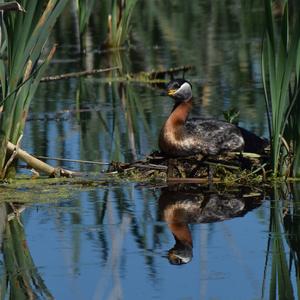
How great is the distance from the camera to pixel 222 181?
355 inches

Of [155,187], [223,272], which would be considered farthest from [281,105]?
[223,272]

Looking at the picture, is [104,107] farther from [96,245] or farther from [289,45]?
[96,245]

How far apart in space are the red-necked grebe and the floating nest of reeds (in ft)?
0.77

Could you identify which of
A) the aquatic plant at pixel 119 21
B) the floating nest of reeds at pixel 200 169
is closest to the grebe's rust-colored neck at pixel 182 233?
the floating nest of reeds at pixel 200 169

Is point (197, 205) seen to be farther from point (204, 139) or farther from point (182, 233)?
point (204, 139)

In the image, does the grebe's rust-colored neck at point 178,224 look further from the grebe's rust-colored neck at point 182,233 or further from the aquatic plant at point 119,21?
the aquatic plant at point 119,21

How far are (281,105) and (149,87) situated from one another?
6042mm

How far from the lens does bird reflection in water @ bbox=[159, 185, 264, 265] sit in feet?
25.5

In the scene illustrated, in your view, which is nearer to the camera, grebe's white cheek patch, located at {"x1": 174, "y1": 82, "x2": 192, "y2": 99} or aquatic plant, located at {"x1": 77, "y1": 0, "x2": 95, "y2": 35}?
grebe's white cheek patch, located at {"x1": 174, "y1": 82, "x2": 192, "y2": 99}

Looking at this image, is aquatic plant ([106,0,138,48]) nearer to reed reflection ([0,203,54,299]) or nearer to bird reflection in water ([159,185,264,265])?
bird reflection in water ([159,185,264,265])

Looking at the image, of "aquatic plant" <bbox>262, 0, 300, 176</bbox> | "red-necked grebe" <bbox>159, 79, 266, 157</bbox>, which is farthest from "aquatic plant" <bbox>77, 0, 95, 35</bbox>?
"aquatic plant" <bbox>262, 0, 300, 176</bbox>

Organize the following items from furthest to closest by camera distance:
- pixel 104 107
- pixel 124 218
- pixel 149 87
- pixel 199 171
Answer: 1. pixel 149 87
2. pixel 104 107
3. pixel 199 171
4. pixel 124 218

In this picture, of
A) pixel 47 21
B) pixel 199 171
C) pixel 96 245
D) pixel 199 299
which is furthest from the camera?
pixel 199 171

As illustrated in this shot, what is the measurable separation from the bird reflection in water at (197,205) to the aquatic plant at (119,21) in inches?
336
